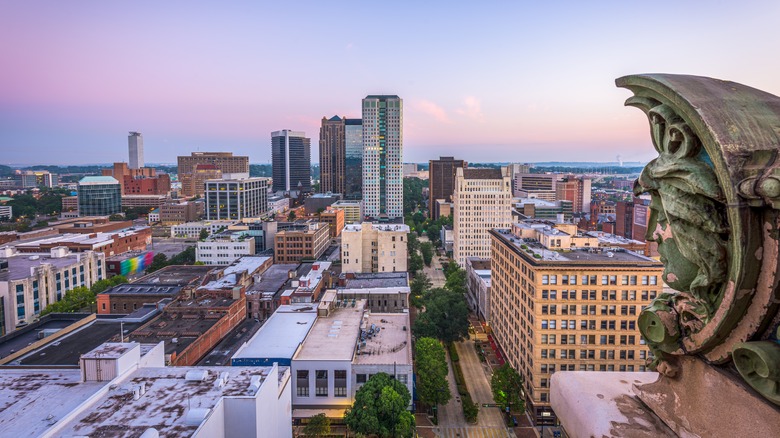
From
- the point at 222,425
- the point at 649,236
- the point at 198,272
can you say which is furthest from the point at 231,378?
the point at 198,272

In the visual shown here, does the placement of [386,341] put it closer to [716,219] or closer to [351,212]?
[716,219]

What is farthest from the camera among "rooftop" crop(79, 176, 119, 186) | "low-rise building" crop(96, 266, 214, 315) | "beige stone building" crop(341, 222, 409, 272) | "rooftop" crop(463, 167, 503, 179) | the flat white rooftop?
"rooftop" crop(79, 176, 119, 186)

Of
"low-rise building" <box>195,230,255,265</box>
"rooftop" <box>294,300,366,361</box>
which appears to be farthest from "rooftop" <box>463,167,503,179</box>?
"rooftop" <box>294,300,366,361</box>

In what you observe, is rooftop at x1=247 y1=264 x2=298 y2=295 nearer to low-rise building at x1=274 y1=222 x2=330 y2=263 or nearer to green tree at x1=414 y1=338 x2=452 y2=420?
low-rise building at x1=274 y1=222 x2=330 y2=263

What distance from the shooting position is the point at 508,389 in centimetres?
4512

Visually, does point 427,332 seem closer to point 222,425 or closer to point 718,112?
point 222,425

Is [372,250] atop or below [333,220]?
below

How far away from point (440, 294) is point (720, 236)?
205 feet

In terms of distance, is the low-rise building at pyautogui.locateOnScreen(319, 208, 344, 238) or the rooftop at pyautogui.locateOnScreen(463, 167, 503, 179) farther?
the low-rise building at pyautogui.locateOnScreen(319, 208, 344, 238)

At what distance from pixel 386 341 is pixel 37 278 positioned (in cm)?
5586

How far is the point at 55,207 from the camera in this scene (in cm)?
19825

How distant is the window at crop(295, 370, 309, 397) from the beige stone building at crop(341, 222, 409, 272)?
1766 inches

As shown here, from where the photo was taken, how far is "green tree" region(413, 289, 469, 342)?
60.7 meters

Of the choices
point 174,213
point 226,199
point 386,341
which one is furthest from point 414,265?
point 174,213
